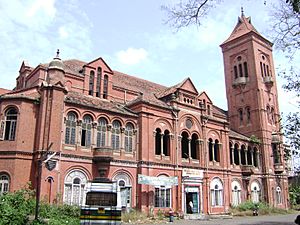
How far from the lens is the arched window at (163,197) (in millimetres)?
28922

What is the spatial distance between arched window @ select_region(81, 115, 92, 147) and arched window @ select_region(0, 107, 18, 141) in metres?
5.19

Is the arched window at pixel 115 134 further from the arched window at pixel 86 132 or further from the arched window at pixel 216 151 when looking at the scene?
the arched window at pixel 216 151

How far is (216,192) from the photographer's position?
115ft

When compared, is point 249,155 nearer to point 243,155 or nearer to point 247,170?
point 243,155

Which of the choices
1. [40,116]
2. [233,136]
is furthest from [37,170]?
[233,136]

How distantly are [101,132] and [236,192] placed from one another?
20129mm

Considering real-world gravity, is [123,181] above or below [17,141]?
below

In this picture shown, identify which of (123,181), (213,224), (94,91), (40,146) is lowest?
(213,224)

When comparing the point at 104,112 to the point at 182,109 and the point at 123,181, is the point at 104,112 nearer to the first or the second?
the point at 123,181

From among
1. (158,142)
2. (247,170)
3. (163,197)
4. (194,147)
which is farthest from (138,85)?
(247,170)

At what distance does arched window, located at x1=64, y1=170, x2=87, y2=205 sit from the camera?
953 inches

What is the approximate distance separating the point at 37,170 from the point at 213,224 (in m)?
13.5

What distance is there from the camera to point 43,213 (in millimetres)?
19578

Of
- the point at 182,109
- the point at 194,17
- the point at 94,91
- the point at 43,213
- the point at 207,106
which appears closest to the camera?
the point at 194,17
